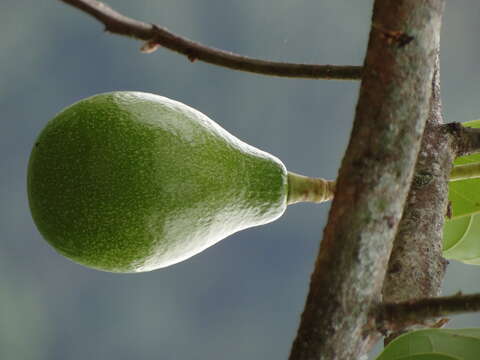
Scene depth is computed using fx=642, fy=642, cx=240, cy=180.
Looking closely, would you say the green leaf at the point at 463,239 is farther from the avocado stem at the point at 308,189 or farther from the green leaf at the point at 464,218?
the avocado stem at the point at 308,189

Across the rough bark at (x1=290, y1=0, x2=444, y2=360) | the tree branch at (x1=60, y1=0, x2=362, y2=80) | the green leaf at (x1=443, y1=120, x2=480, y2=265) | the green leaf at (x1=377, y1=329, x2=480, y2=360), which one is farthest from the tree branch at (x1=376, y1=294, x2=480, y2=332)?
the green leaf at (x1=443, y1=120, x2=480, y2=265)

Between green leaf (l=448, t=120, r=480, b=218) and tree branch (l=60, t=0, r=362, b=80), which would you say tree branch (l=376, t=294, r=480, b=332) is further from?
green leaf (l=448, t=120, r=480, b=218)

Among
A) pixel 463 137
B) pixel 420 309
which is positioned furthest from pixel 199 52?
pixel 420 309

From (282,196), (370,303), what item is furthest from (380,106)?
(282,196)

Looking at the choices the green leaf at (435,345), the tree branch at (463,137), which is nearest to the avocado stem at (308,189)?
the tree branch at (463,137)

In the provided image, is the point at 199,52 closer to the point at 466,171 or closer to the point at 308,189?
the point at 308,189
